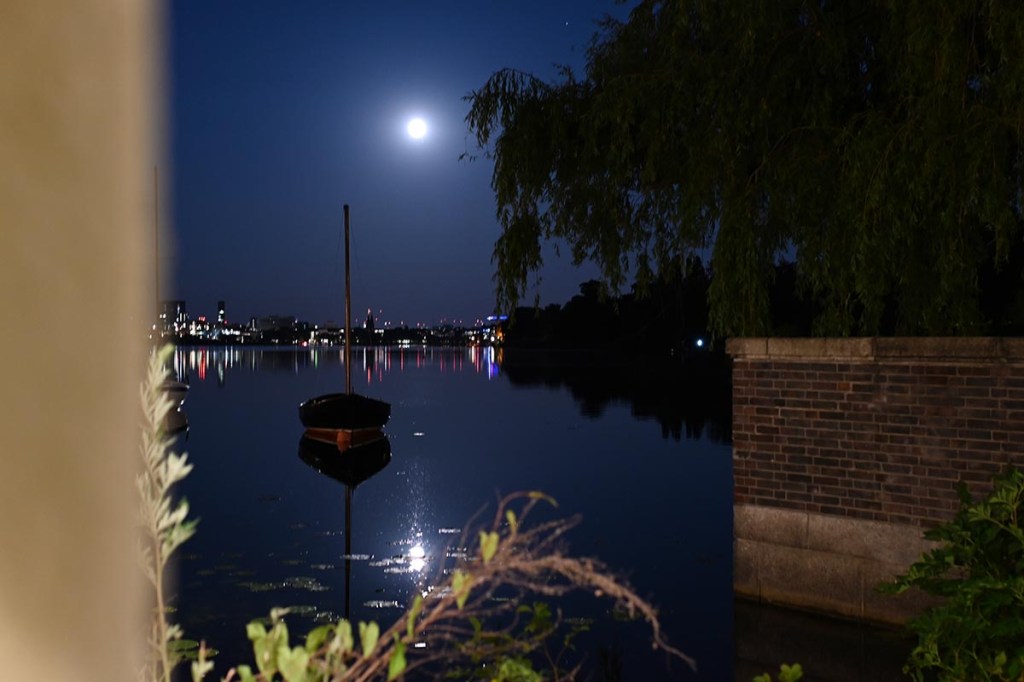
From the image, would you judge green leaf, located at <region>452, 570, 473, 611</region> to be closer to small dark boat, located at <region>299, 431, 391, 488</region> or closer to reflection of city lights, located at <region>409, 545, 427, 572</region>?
reflection of city lights, located at <region>409, 545, 427, 572</region>

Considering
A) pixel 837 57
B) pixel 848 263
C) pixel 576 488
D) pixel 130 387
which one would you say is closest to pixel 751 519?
pixel 848 263

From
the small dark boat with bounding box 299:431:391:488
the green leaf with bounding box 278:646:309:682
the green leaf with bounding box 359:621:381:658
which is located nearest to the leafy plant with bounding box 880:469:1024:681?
the green leaf with bounding box 359:621:381:658

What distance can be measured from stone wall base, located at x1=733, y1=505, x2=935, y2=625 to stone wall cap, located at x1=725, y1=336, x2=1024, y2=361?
148cm

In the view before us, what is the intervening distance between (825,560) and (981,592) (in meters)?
3.95

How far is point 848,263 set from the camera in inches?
376

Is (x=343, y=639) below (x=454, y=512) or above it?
above

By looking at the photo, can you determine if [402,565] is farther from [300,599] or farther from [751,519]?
[751,519]

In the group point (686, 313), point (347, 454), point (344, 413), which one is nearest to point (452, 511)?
point (347, 454)

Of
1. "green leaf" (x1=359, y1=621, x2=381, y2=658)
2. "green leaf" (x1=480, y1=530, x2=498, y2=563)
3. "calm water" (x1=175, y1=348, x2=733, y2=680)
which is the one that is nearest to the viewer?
"green leaf" (x1=359, y1=621, x2=381, y2=658)

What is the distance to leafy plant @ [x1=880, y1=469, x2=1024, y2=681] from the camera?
457 centimetres

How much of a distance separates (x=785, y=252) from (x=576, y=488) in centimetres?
1084

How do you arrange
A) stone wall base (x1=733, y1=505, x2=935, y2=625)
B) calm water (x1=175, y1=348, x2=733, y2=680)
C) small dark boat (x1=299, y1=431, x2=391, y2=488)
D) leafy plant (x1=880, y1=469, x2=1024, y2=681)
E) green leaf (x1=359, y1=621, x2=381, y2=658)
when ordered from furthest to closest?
small dark boat (x1=299, y1=431, x2=391, y2=488) → calm water (x1=175, y1=348, x2=733, y2=680) → stone wall base (x1=733, y1=505, x2=935, y2=625) → leafy plant (x1=880, y1=469, x2=1024, y2=681) → green leaf (x1=359, y1=621, x2=381, y2=658)

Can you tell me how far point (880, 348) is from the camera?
8328 mm

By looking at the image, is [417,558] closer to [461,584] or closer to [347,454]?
[461,584]
